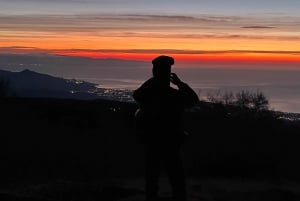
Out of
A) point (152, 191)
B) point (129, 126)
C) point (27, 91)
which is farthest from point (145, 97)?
point (27, 91)

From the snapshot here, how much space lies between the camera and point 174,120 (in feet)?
30.1

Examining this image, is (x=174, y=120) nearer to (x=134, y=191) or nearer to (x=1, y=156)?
(x=134, y=191)

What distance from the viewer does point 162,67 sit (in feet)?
29.7

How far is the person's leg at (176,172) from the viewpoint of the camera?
9250 mm

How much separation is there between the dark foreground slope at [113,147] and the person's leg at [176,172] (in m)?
3.19

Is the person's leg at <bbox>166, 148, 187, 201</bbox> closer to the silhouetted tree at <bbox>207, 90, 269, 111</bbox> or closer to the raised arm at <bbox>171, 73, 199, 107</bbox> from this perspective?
the raised arm at <bbox>171, 73, 199, 107</bbox>

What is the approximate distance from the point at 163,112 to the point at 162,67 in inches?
23.6

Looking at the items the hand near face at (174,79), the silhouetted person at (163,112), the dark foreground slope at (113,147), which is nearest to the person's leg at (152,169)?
the silhouetted person at (163,112)

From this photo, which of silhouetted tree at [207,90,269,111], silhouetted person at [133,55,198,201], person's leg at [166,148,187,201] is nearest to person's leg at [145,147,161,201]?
silhouetted person at [133,55,198,201]

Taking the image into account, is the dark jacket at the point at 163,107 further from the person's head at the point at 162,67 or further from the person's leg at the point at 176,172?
the person's leg at the point at 176,172

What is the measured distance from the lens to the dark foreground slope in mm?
18516

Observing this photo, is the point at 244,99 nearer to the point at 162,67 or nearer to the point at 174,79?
the point at 174,79

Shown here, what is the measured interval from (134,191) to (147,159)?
3.58m

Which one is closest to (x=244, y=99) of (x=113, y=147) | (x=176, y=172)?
(x=113, y=147)
